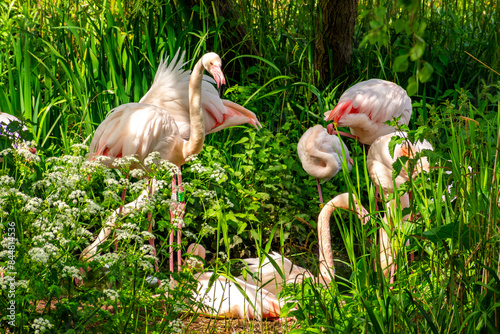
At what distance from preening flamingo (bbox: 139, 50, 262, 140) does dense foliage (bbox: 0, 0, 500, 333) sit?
0.21m

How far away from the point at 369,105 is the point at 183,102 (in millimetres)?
1453

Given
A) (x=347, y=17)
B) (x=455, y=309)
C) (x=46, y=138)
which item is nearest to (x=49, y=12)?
(x=46, y=138)

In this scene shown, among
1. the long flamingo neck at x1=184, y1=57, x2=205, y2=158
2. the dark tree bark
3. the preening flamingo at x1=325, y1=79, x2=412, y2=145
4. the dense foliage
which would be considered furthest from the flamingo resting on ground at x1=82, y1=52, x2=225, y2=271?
the dark tree bark

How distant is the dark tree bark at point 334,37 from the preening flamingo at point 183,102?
1.28 meters

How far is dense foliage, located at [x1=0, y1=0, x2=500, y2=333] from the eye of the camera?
6.20 feet

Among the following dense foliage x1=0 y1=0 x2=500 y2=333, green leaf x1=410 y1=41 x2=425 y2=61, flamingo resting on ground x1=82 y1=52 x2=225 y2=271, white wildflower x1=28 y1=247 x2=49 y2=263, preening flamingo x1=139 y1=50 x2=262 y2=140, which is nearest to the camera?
green leaf x1=410 y1=41 x2=425 y2=61

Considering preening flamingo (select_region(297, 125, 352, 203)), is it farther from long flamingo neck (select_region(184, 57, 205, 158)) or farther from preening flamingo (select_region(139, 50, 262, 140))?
long flamingo neck (select_region(184, 57, 205, 158))

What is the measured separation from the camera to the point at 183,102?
4.05m

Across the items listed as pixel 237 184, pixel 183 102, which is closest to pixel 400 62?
pixel 237 184

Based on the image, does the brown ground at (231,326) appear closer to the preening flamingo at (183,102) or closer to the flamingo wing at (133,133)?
the flamingo wing at (133,133)

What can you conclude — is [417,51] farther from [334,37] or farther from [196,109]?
[334,37]

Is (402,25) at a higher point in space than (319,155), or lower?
higher

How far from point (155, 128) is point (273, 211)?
1.09m

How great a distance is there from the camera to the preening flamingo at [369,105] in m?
4.36
